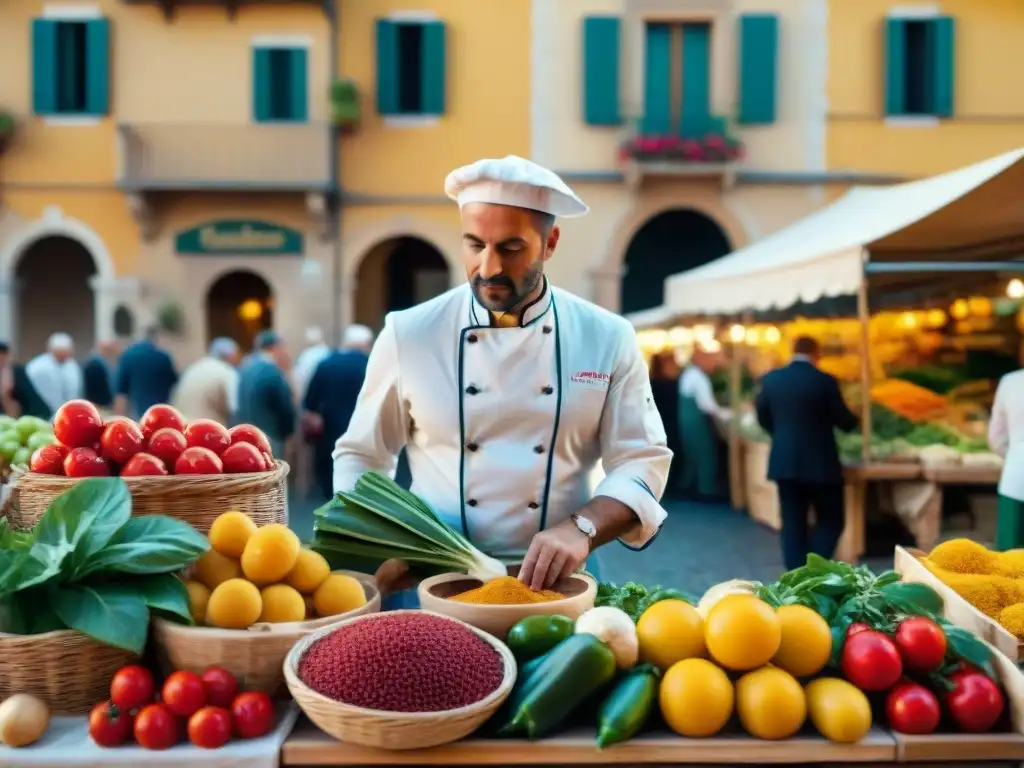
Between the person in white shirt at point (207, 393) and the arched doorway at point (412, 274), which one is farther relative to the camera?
the arched doorway at point (412, 274)

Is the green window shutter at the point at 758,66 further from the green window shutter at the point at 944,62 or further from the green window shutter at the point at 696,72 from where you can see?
the green window shutter at the point at 944,62

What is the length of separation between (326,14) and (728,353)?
7947 mm

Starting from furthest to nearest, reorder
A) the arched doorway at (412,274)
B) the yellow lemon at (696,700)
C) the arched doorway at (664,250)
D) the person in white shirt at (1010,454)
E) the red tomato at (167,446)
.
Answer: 1. the arched doorway at (412,274)
2. the arched doorway at (664,250)
3. the person in white shirt at (1010,454)
4. the red tomato at (167,446)
5. the yellow lemon at (696,700)

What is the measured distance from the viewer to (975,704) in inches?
66.5

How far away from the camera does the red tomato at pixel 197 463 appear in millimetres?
2172

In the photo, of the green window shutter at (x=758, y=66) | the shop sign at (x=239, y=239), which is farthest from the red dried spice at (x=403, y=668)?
the green window shutter at (x=758, y=66)

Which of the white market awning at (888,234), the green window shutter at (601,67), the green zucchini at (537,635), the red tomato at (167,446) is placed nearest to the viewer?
the green zucchini at (537,635)

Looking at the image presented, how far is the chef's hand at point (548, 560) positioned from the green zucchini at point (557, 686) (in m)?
0.33

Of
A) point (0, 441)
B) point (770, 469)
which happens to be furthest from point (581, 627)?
point (770, 469)

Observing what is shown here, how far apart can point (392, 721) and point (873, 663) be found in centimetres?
83

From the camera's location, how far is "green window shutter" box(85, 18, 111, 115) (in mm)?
15117

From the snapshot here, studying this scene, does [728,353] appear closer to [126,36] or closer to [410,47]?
[410,47]

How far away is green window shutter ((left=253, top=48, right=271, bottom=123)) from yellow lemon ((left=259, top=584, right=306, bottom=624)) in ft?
47.9

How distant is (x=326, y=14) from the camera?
1523cm
